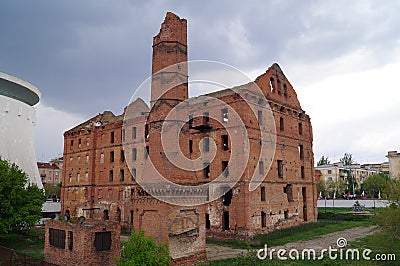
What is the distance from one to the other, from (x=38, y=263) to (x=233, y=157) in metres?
15.7

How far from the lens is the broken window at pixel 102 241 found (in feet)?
55.5

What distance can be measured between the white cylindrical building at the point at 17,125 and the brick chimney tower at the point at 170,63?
85.8ft

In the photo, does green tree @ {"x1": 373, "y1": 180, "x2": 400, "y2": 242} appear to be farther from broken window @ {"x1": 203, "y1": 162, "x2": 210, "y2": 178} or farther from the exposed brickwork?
broken window @ {"x1": 203, "y1": 162, "x2": 210, "y2": 178}

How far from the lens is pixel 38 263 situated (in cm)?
1792

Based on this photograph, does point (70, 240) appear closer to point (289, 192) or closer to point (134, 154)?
point (134, 154)

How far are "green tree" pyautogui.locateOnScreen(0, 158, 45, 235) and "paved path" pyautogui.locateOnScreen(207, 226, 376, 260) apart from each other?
13075 mm

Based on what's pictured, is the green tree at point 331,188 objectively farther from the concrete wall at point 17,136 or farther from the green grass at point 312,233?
the concrete wall at point 17,136

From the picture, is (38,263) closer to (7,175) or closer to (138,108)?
(7,175)

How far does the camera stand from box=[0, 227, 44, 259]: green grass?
22984 mm

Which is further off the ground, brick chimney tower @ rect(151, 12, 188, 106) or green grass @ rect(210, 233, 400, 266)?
brick chimney tower @ rect(151, 12, 188, 106)

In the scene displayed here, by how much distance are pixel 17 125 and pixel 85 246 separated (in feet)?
91.0

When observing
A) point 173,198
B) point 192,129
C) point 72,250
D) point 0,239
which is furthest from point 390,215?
point 0,239

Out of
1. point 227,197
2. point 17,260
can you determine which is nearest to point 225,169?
point 227,197

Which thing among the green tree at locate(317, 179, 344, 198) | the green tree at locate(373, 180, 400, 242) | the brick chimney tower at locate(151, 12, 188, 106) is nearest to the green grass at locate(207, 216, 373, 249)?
the green tree at locate(373, 180, 400, 242)
